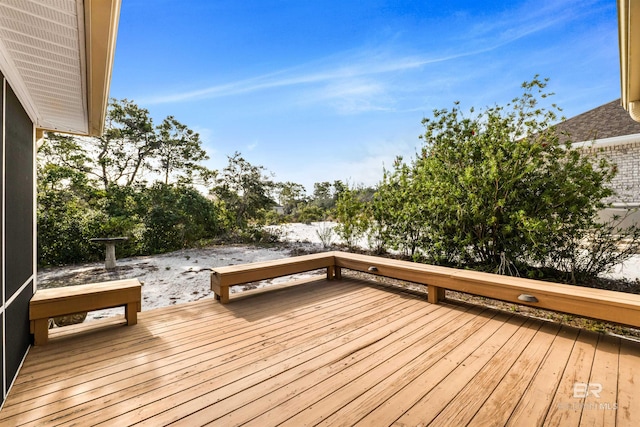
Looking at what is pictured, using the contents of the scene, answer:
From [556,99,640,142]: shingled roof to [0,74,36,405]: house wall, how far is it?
9811 mm

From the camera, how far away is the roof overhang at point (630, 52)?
4.82 ft

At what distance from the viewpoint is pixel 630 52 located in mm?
1806

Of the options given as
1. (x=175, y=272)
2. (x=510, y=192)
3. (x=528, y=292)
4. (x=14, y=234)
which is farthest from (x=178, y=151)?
(x=528, y=292)

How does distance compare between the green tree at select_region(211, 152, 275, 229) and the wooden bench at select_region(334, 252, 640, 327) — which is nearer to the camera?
the wooden bench at select_region(334, 252, 640, 327)

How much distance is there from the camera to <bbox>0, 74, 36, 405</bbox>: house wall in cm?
166

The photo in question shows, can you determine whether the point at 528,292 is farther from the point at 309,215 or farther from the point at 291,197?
the point at 291,197

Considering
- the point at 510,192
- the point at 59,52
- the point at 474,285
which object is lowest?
the point at 474,285

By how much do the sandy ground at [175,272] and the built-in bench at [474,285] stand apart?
4.09ft

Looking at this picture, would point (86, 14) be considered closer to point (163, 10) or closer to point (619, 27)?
point (619, 27)

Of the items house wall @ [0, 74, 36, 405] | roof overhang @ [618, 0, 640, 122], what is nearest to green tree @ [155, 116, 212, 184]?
house wall @ [0, 74, 36, 405]

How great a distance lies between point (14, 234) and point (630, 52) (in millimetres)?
4240

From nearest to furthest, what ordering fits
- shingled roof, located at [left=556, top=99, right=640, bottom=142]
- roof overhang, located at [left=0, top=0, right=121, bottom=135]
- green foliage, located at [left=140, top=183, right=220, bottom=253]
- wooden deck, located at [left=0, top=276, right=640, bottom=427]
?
roof overhang, located at [left=0, top=0, right=121, bottom=135], wooden deck, located at [left=0, top=276, right=640, bottom=427], shingled roof, located at [left=556, top=99, right=640, bottom=142], green foliage, located at [left=140, top=183, right=220, bottom=253]

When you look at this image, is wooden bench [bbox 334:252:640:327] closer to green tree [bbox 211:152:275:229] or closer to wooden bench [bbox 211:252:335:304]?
wooden bench [bbox 211:252:335:304]

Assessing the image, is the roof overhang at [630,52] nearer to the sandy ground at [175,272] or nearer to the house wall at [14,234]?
the sandy ground at [175,272]
